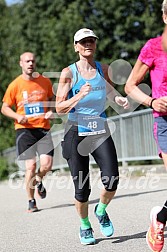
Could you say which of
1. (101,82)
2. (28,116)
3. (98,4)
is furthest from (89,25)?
(101,82)

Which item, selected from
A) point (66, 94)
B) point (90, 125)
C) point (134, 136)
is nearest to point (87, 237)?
point (90, 125)

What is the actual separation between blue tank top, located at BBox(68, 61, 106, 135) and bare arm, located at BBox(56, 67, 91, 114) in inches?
2.7

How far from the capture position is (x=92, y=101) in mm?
6172

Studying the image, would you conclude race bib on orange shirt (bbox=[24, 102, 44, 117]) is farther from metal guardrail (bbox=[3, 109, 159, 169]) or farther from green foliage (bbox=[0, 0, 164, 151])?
green foliage (bbox=[0, 0, 164, 151])

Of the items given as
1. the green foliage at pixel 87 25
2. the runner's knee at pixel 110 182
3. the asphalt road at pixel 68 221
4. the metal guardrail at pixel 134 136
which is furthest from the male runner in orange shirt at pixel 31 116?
the green foliage at pixel 87 25

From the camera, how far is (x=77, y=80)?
608 cm

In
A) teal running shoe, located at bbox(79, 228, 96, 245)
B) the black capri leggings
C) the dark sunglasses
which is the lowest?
teal running shoe, located at bbox(79, 228, 96, 245)

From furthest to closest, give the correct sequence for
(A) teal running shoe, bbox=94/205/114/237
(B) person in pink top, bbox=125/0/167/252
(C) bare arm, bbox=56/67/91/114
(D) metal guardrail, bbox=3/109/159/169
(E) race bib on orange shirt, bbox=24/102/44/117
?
(D) metal guardrail, bbox=3/109/159/169, (E) race bib on orange shirt, bbox=24/102/44/117, (A) teal running shoe, bbox=94/205/114/237, (C) bare arm, bbox=56/67/91/114, (B) person in pink top, bbox=125/0/167/252

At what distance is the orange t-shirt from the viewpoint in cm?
953

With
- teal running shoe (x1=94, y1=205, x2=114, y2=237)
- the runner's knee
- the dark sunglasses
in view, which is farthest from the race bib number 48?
teal running shoe (x1=94, y1=205, x2=114, y2=237)

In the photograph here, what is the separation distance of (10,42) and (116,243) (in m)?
33.2

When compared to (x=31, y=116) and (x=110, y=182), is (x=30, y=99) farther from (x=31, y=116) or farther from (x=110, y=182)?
(x=110, y=182)

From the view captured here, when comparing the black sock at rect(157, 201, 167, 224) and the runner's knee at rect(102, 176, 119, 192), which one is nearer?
the black sock at rect(157, 201, 167, 224)

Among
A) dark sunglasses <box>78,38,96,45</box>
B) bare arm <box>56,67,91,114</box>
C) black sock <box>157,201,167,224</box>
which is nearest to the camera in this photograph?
black sock <box>157,201,167,224</box>
